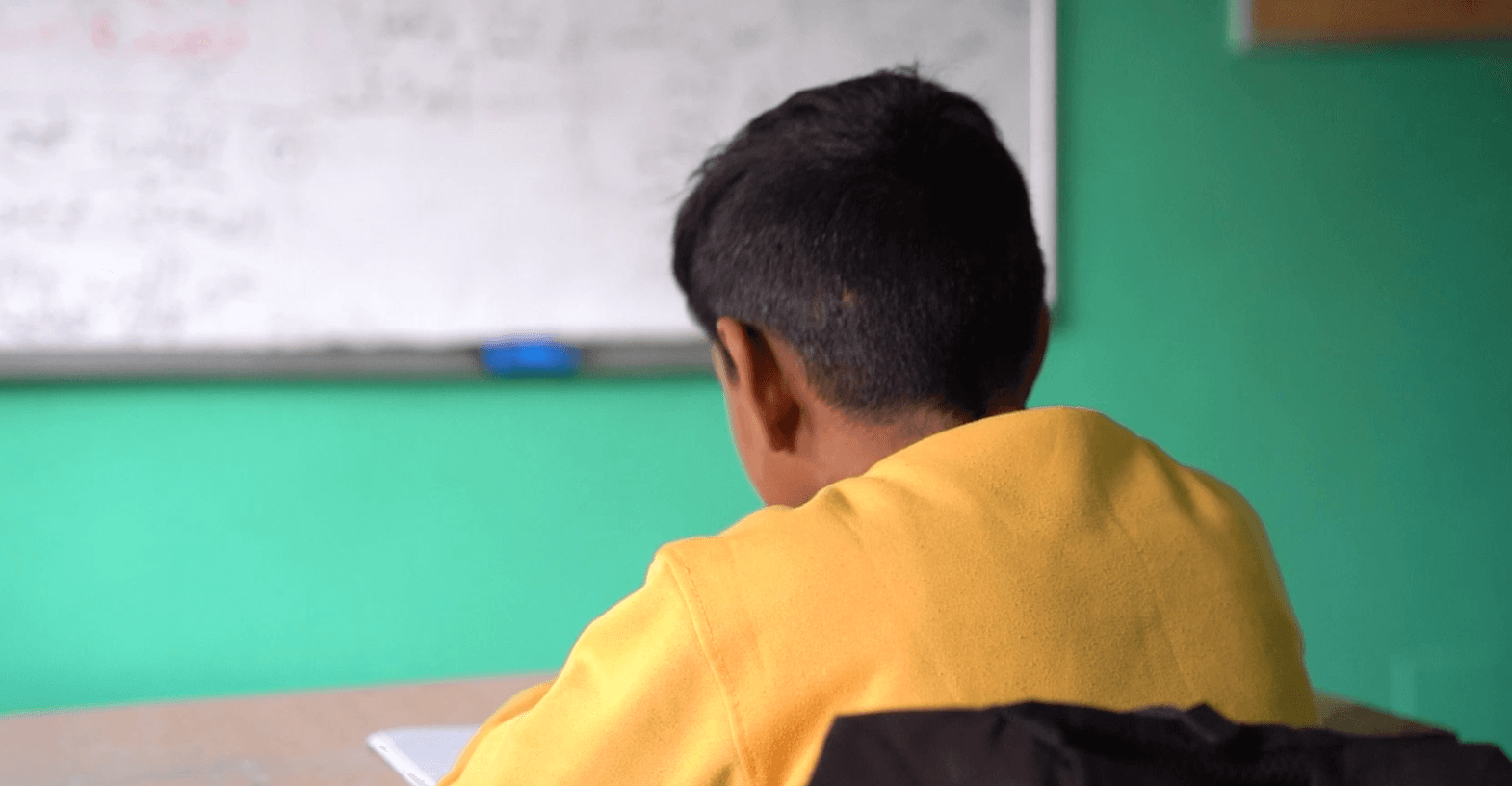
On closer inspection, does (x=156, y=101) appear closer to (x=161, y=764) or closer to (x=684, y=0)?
(x=684, y=0)

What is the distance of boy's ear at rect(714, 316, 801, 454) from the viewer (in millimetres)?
710

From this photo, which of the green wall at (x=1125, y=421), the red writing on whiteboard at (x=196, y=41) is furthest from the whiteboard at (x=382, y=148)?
the green wall at (x=1125, y=421)

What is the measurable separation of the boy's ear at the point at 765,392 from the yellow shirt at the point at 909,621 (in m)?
0.16

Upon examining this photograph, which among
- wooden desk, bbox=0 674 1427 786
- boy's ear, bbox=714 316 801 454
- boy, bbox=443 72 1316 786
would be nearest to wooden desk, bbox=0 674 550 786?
wooden desk, bbox=0 674 1427 786

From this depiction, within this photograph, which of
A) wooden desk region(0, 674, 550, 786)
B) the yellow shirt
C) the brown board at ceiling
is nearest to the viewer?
the yellow shirt

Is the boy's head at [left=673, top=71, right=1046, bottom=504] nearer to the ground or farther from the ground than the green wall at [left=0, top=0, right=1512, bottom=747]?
farther from the ground

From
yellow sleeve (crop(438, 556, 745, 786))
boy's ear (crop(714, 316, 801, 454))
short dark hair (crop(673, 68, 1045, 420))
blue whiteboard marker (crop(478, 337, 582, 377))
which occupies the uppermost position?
short dark hair (crop(673, 68, 1045, 420))

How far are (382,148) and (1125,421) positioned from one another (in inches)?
46.0

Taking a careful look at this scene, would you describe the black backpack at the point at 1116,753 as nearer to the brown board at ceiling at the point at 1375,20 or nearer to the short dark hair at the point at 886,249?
the short dark hair at the point at 886,249

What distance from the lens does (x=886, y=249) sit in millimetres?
693

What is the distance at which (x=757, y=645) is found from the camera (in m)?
0.48

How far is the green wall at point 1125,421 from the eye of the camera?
5.04 feet

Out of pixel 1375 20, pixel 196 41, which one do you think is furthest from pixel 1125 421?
pixel 196 41

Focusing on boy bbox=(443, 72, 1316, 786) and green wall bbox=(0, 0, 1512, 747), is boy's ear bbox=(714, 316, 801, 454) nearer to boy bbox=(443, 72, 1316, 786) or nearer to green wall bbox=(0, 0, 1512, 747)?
boy bbox=(443, 72, 1316, 786)
